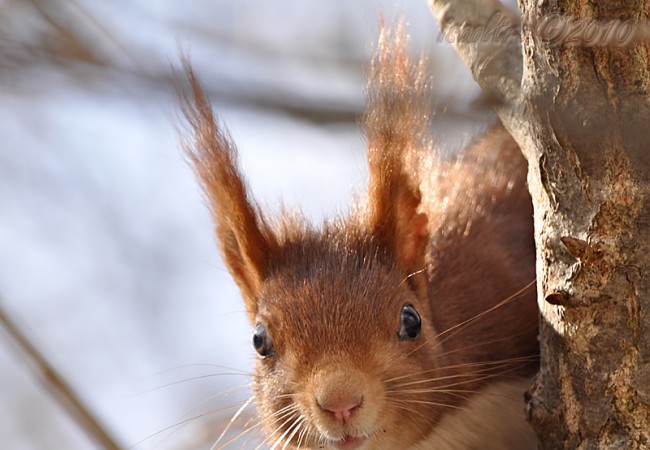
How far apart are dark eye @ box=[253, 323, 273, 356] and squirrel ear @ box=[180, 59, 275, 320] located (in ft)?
0.72

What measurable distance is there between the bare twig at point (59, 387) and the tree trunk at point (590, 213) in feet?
3.70

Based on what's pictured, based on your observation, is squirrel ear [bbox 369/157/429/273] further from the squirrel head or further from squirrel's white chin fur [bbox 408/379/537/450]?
squirrel's white chin fur [bbox 408/379/537/450]

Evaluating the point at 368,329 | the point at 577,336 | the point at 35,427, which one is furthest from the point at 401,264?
the point at 35,427

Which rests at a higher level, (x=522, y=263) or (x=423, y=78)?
(x=423, y=78)

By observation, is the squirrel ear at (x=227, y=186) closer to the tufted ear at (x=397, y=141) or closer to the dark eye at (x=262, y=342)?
the dark eye at (x=262, y=342)

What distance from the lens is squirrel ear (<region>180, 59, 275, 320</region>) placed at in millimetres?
3676

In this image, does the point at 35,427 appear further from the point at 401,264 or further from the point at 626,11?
the point at 626,11

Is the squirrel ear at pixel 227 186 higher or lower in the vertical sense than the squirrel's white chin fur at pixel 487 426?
higher

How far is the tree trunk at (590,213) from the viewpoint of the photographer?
244 cm

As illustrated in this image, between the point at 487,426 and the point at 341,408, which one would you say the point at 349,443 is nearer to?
the point at 341,408

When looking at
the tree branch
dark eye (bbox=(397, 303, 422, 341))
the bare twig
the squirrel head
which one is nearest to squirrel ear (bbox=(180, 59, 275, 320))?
the squirrel head

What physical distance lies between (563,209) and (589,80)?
353 millimetres

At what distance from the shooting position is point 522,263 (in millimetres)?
4102

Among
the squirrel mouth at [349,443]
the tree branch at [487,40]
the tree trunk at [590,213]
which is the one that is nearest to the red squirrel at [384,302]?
the squirrel mouth at [349,443]
